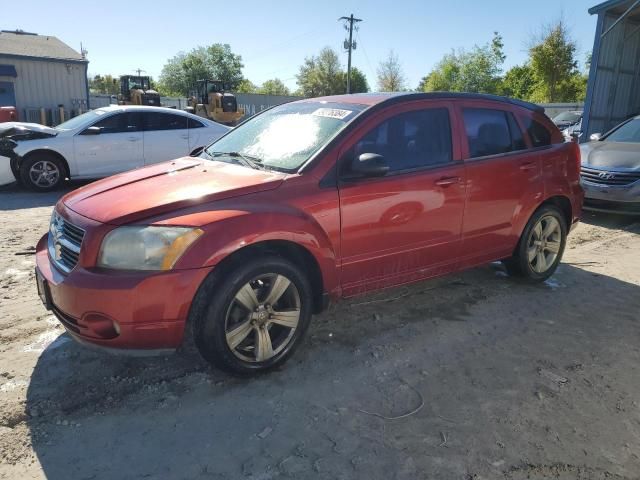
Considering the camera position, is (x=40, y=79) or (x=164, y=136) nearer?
(x=164, y=136)

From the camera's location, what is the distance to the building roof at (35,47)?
19.8 m

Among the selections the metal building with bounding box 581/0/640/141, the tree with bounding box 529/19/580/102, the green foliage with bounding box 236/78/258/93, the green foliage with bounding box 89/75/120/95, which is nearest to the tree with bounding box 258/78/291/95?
the green foliage with bounding box 236/78/258/93

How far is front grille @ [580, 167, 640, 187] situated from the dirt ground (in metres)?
3.77

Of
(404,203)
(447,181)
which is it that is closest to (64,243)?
(404,203)

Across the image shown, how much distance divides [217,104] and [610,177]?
19186 mm

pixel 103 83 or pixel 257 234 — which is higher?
pixel 103 83

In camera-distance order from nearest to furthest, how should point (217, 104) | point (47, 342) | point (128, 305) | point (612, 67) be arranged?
point (128, 305), point (47, 342), point (612, 67), point (217, 104)

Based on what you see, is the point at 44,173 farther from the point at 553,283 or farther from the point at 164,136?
the point at 553,283

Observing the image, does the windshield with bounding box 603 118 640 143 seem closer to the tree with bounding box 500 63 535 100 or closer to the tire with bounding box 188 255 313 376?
the tire with bounding box 188 255 313 376

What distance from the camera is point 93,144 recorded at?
29.3 ft

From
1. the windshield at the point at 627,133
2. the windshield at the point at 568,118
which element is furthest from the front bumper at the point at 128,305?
the windshield at the point at 568,118

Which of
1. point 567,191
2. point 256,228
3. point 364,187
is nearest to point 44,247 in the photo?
point 256,228

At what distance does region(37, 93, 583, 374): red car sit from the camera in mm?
2719

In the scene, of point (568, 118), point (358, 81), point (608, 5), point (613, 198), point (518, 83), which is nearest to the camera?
point (613, 198)
